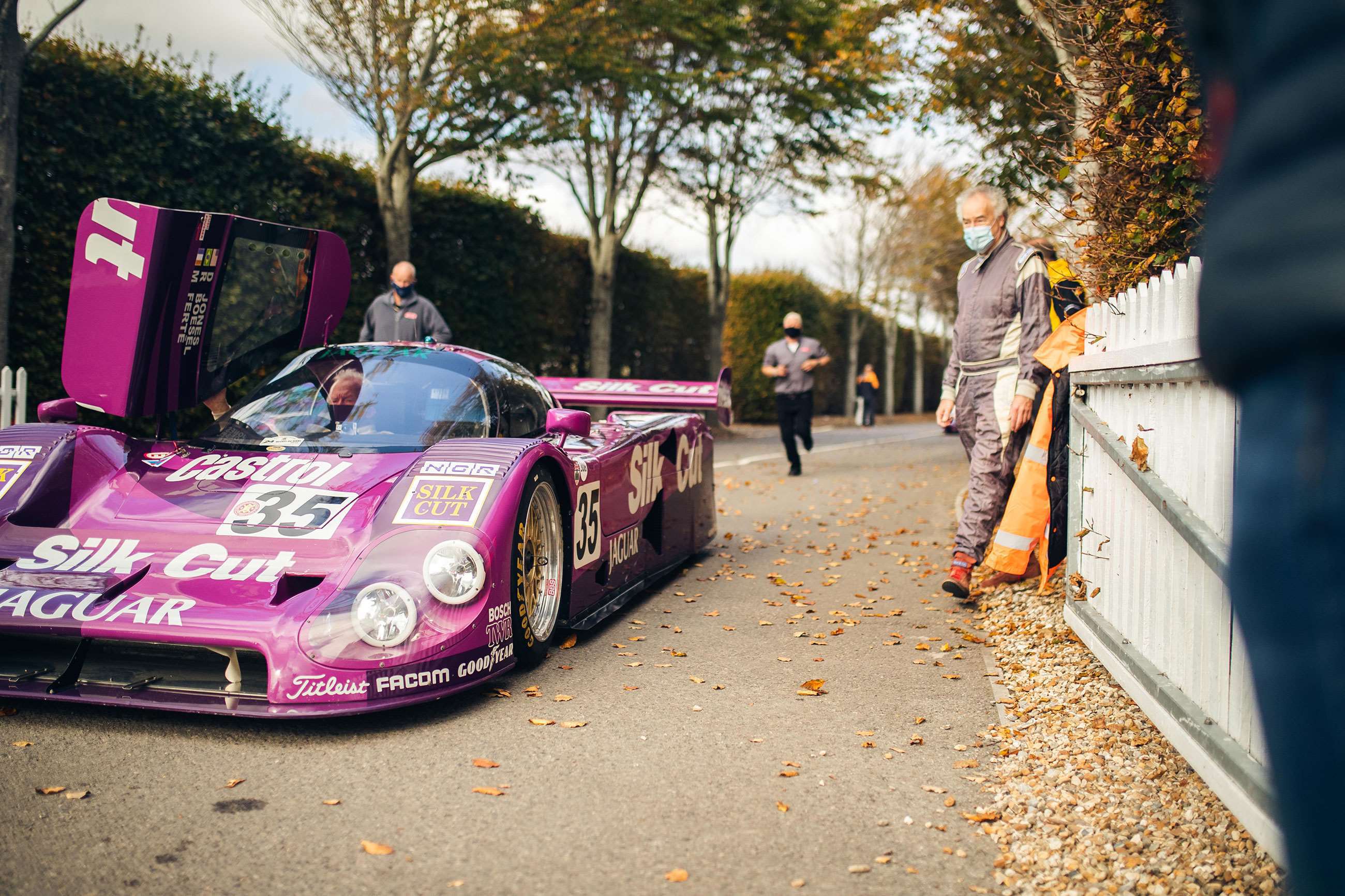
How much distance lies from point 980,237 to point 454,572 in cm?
353

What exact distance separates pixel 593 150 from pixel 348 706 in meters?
15.7

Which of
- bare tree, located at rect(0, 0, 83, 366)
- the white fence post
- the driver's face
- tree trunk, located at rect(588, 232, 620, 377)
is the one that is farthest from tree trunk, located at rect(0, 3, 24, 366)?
tree trunk, located at rect(588, 232, 620, 377)

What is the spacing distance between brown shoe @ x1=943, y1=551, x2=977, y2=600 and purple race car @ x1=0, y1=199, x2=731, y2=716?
1.59 m

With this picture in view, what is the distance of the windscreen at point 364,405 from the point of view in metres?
4.55

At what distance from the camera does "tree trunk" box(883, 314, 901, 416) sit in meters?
37.5

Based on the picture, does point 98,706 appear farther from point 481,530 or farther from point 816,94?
point 816,94

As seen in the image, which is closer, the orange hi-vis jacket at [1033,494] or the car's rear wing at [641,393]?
the orange hi-vis jacket at [1033,494]

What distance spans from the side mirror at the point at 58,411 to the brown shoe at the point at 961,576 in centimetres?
418

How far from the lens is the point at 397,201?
1234 centimetres

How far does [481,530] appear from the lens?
3.72 metres

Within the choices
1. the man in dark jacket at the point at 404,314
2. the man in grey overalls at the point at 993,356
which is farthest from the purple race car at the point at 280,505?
the man in dark jacket at the point at 404,314

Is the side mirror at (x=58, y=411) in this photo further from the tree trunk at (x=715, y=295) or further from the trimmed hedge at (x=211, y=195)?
the tree trunk at (x=715, y=295)

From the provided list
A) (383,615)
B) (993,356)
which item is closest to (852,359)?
(993,356)

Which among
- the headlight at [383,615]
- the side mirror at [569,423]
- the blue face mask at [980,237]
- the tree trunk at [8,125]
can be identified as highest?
the tree trunk at [8,125]
